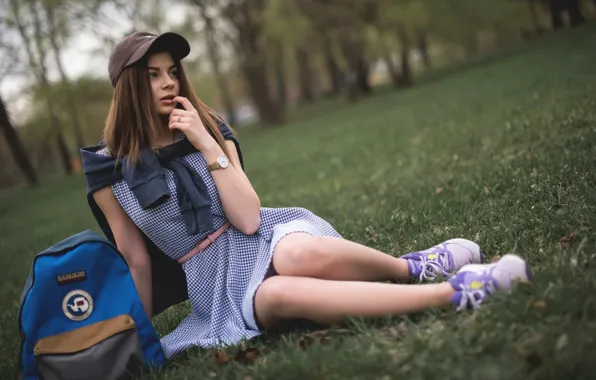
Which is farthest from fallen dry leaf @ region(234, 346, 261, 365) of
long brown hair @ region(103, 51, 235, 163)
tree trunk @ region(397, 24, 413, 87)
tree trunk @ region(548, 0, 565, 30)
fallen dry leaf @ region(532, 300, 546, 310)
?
tree trunk @ region(548, 0, 565, 30)

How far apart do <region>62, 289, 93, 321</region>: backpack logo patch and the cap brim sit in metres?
1.18

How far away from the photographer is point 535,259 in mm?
2945

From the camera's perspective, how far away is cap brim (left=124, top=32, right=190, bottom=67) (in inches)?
113

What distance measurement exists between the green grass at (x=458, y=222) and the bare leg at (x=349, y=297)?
6 centimetres

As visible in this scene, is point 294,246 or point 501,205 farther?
point 501,205

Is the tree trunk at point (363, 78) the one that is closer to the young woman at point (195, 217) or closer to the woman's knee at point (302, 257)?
the young woman at point (195, 217)

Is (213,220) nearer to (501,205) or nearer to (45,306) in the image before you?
(45,306)

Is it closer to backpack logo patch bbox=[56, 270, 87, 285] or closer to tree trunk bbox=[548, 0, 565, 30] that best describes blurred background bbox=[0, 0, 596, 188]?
tree trunk bbox=[548, 0, 565, 30]

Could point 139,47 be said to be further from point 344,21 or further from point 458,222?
point 344,21

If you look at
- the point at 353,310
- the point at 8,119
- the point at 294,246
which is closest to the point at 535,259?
the point at 353,310

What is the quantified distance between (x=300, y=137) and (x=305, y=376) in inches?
520

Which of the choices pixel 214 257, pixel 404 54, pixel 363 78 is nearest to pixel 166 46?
pixel 214 257

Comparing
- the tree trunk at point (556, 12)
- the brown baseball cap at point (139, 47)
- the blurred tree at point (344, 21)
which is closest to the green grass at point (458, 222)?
the brown baseball cap at point (139, 47)

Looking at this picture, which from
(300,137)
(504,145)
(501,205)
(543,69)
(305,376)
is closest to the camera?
(305,376)
